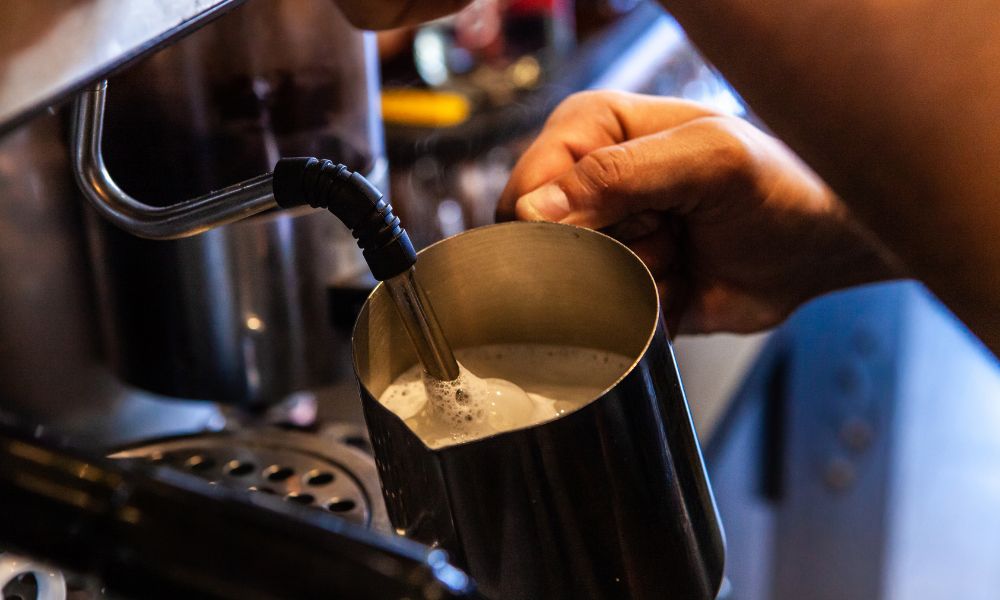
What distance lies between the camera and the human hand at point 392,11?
50 cm

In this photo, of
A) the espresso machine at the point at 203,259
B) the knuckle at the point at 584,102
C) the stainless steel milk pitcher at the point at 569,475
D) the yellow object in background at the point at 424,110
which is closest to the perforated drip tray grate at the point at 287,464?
the espresso machine at the point at 203,259

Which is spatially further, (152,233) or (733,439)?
(733,439)

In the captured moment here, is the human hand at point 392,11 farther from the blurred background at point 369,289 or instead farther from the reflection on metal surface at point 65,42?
the reflection on metal surface at point 65,42

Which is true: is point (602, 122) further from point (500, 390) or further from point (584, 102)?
point (500, 390)

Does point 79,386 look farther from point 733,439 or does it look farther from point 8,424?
point 733,439

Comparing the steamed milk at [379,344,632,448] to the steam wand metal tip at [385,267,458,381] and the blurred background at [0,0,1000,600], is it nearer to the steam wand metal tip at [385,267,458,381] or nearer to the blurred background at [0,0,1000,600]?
the steam wand metal tip at [385,267,458,381]

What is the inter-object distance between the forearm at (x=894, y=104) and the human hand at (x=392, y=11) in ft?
0.62

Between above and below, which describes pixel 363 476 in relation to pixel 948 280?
below

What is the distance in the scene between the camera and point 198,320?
1.76ft

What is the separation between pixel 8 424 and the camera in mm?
258

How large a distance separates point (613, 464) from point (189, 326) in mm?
295

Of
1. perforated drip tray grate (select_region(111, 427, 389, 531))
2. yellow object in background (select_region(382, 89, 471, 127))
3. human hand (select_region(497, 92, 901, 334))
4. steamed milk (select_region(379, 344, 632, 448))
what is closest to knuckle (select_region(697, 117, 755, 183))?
human hand (select_region(497, 92, 901, 334))

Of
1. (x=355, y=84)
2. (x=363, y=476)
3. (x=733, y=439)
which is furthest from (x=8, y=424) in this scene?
(x=733, y=439)

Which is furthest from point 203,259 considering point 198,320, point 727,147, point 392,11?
point 727,147
